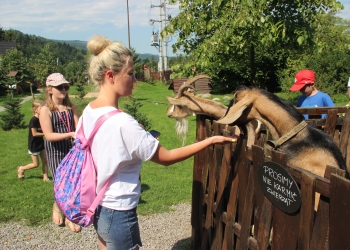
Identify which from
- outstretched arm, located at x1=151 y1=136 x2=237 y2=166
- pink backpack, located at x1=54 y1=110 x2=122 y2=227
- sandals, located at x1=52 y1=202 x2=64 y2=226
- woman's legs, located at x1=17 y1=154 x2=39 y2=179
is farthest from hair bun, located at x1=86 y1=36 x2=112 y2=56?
woman's legs, located at x1=17 y1=154 x2=39 y2=179

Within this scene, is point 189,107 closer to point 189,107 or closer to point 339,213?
point 189,107

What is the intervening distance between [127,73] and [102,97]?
230 mm

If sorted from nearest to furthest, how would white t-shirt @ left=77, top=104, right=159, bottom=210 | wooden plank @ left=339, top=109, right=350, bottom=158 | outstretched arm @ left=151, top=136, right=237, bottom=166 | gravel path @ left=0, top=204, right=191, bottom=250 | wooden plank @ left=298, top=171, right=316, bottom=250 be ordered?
wooden plank @ left=298, top=171, right=316, bottom=250 → white t-shirt @ left=77, top=104, right=159, bottom=210 → outstretched arm @ left=151, top=136, right=237, bottom=166 → wooden plank @ left=339, top=109, right=350, bottom=158 → gravel path @ left=0, top=204, right=191, bottom=250

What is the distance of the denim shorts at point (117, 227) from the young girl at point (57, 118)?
2106 millimetres

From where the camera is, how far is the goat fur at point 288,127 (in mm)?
2598

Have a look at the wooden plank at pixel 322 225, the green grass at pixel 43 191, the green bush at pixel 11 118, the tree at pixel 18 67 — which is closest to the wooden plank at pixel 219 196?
the green grass at pixel 43 191

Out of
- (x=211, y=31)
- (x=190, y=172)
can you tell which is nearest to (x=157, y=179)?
(x=190, y=172)

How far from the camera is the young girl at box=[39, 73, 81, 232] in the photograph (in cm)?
433

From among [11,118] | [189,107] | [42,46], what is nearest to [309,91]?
[189,107]

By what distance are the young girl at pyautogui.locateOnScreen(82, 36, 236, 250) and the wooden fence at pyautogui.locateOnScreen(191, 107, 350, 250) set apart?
0.61m

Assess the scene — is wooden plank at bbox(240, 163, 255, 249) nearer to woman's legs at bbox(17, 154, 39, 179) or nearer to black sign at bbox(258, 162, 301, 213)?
black sign at bbox(258, 162, 301, 213)

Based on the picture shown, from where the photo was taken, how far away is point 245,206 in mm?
2674

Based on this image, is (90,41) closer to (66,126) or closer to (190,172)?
(66,126)

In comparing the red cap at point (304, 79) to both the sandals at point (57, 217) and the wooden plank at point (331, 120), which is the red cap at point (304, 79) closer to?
the wooden plank at point (331, 120)
